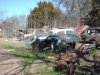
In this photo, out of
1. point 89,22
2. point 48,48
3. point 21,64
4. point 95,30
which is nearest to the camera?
point 21,64

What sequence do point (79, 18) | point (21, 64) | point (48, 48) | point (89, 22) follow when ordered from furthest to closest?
1. point (79, 18)
2. point (89, 22)
3. point (48, 48)
4. point (21, 64)

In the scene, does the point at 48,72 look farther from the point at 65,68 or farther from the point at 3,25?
the point at 3,25

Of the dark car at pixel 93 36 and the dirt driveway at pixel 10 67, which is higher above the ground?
the dark car at pixel 93 36

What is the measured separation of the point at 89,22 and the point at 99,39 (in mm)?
19136

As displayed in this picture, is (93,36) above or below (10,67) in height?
above

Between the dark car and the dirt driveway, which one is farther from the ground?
the dark car

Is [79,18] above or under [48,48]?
above

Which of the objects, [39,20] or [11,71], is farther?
[39,20]

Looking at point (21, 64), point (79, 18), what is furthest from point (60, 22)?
point (21, 64)

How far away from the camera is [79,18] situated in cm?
4247

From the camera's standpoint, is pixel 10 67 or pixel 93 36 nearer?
pixel 10 67

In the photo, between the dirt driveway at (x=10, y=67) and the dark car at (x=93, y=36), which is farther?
the dark car at (x=93, y=36)

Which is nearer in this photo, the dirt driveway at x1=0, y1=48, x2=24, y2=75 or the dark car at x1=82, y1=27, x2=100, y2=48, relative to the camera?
the dirt driveway at x1=0, y1=48, x2=24, y2=75

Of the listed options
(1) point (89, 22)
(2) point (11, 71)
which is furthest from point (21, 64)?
(1) point (89, 22)
